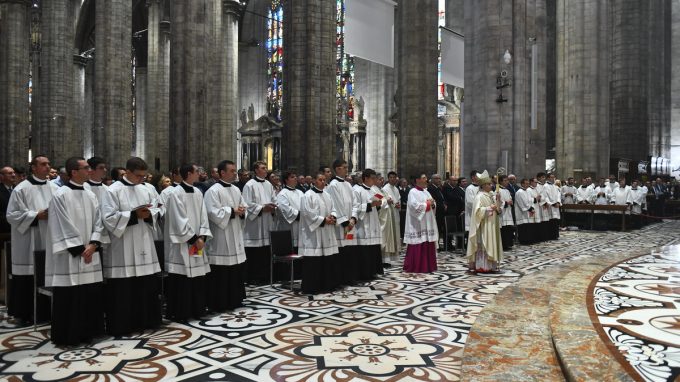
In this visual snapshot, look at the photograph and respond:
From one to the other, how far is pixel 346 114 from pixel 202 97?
16169mm

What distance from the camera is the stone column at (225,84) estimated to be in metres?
23.4

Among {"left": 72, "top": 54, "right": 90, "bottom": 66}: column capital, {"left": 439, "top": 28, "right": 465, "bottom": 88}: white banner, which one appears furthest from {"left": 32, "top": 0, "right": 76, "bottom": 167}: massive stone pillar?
{"left": 439, "top": 28, "right": 465, "bottom": 88}: white banner

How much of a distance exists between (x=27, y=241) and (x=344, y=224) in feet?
13.7

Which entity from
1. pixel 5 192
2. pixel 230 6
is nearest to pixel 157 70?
pixel 230 6

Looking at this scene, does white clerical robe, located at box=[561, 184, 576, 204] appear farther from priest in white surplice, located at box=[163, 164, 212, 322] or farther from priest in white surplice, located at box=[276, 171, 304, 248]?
priest in white surplice, located at box=[163, 164, 212, 322]

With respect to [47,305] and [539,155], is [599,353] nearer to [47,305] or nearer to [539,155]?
[47,305]

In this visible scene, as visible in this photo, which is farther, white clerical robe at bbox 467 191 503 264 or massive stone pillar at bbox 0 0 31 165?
massive stone pillar at bbox 0 0 31 165

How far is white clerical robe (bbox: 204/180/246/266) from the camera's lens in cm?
664

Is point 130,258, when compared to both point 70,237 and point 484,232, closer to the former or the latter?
point 70,237

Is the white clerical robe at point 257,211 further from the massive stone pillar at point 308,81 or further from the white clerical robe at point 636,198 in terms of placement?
the white clerical robe at point 636,198

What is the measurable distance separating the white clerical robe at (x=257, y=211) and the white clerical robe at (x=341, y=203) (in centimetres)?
105

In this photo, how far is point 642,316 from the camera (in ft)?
17.9

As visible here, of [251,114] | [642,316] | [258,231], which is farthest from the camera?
[251,114]

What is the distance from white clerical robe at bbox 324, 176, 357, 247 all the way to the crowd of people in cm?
2
